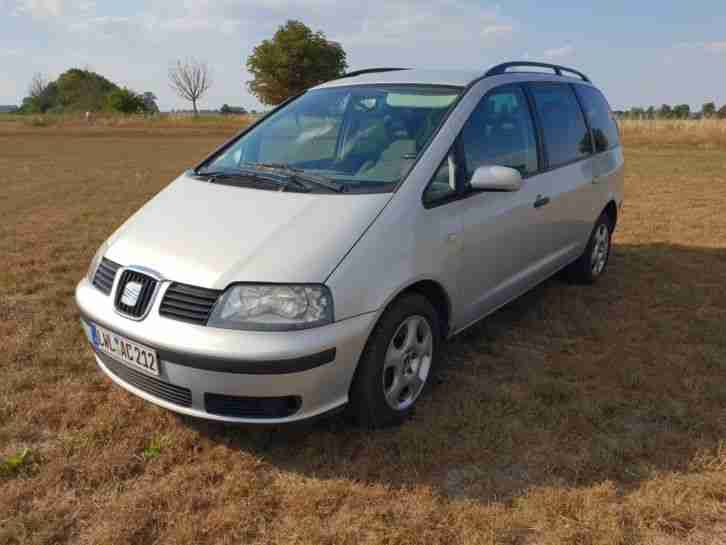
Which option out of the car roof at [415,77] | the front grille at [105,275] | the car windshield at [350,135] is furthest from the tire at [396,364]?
the car roof at [415,77]

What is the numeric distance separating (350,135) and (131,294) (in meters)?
1.57

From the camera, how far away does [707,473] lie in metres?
2.65

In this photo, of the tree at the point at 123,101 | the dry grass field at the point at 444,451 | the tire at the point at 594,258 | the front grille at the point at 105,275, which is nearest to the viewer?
the dry grass field at the point at 444,451

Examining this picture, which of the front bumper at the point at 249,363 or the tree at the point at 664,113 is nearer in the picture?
the front bumper at the point at 249,363

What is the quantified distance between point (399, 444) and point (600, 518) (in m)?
0.92

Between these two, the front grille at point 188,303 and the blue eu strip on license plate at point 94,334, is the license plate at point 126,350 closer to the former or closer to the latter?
the blue eu strip on license plate at point 94,334

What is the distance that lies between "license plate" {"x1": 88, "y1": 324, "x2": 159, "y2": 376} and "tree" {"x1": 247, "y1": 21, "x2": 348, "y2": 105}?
172 ft

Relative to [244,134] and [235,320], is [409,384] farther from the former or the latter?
[244,134]

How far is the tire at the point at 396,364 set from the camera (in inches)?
107

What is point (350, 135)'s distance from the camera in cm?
351

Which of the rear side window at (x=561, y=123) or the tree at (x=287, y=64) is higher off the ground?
the tree at (x=287, y=64)

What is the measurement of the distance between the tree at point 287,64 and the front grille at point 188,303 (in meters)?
52.7

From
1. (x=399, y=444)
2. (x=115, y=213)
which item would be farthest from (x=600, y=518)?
(x=115, y=213)

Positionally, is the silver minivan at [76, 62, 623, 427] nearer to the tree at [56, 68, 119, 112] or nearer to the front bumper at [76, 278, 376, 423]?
the front bumper at [76, 278, 376, 423]
